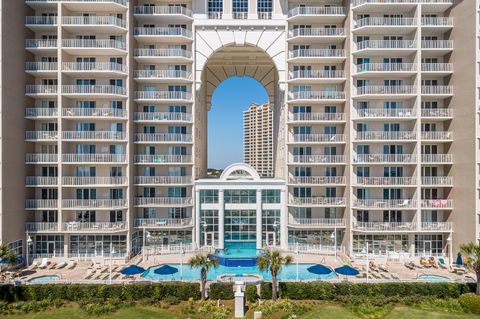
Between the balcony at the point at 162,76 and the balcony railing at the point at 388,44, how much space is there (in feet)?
58.0

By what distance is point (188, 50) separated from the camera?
32.3 m

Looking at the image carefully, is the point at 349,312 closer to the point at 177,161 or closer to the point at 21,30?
the point at 177,161

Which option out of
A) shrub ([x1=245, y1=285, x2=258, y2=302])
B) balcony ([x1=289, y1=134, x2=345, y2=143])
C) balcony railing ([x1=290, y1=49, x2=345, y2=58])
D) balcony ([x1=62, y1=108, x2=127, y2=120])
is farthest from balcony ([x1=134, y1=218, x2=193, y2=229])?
balcony railing ([x1=290, y1=49, x2=345, y2=58])

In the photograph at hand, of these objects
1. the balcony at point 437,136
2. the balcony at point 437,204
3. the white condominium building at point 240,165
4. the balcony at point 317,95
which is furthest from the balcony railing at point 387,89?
the balcony at point 437,204

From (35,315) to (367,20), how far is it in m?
35.6

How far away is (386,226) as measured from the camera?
29203 millimetres

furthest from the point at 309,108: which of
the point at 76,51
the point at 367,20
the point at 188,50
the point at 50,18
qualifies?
the point at 50,18

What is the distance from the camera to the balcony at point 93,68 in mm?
29062

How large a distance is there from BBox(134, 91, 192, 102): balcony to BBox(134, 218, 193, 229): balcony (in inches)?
477

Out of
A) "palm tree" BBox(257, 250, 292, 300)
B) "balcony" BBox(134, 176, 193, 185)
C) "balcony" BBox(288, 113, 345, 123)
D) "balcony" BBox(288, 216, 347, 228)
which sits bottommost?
"palm tree" BBox(257, 250, 292, 300)

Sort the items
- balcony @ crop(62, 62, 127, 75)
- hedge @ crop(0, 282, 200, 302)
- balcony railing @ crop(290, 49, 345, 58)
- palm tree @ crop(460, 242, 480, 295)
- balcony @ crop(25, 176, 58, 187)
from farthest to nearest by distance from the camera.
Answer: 1. balcony railing @ crop(290, 49, 345, 58)
2. balcony @ crop(62, 62, 127, 75)
3. balcony @ crop(25, 176, 58, 187)
4. hedge @ crop(0, 282, 200, 302)
5. palm tree @ crop(460, 242, 480, 295)

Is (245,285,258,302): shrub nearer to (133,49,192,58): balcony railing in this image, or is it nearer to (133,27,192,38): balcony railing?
(133,49,192,58): balcony railing

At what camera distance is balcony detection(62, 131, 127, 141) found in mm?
29152

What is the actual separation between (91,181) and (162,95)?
10944 mm
